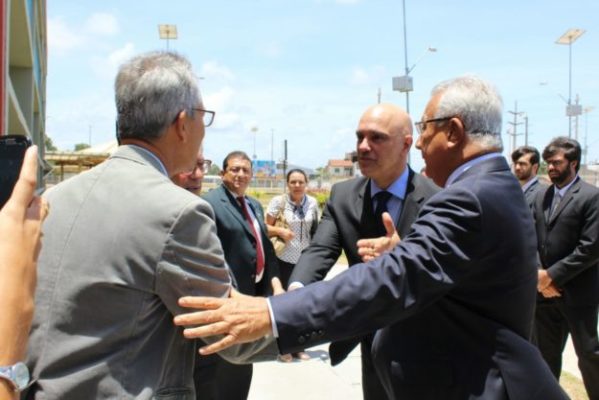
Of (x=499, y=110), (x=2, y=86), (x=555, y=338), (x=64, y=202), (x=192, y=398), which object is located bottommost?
(x=555, y=338)

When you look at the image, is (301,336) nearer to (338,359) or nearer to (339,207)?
(338,359)

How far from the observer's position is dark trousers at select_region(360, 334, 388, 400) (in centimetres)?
311

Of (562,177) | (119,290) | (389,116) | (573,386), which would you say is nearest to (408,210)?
(389,116)

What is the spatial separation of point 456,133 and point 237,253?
2.39m

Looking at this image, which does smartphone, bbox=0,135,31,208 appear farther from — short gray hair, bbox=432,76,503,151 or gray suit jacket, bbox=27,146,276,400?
short gray hair, bbox=432,76,503,151

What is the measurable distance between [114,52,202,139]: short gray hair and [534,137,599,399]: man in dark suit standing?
4.09 meters

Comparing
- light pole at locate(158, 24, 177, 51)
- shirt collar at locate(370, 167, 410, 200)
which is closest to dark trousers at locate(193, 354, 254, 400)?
shirt collar at locate(370, 167, 410, 200)

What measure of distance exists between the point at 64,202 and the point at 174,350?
0.59 m

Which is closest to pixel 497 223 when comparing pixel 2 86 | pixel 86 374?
pixel 86 374

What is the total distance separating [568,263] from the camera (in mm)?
4902

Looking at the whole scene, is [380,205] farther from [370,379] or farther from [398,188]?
[370,379]

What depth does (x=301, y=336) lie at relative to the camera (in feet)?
6.28

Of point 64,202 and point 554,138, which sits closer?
point 64,202

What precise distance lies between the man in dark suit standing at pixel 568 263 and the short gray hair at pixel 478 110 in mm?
3138
